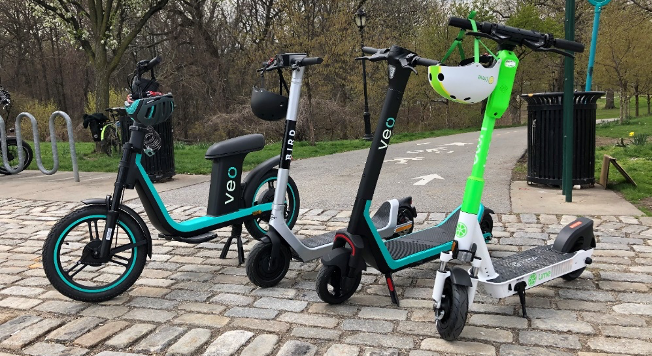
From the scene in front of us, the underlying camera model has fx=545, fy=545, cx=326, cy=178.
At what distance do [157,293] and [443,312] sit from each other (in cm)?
191

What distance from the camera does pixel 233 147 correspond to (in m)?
4.19

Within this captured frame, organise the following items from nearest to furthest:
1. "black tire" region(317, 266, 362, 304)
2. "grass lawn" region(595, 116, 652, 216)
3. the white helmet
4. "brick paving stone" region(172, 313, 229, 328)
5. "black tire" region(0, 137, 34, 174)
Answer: the white helmet, "brick paving stone" region(172, 313, 229, 328), "black tire" region(317, 266, 362, 304), "grass lawn" region(595, 116, 652, 216), "black tire" region(0, 137, 34, 174)

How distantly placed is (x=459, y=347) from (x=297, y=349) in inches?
31.2

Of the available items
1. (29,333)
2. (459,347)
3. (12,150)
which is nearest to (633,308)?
(459,347)

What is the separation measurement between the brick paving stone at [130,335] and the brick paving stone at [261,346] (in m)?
0.62

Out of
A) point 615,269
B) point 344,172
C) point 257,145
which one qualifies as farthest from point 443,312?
point 344,172

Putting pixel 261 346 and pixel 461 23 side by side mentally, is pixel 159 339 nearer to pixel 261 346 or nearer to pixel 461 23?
pixel 261 346

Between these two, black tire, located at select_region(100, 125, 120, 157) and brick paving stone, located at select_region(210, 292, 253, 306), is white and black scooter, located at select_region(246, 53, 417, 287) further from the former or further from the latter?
black tire, located at select_region(100, 125, 120, 157)

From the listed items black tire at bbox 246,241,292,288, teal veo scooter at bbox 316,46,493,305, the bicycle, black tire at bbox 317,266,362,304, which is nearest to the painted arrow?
black tire at bbox 246,241,292,288

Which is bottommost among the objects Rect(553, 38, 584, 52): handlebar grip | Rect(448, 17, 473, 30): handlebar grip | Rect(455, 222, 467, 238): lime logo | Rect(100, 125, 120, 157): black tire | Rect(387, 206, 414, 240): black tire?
Rect(387, 206, 414, 240): black tire

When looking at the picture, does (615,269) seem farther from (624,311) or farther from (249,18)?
(249,18)

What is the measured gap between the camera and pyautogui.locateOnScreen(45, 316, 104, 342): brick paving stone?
292 cm

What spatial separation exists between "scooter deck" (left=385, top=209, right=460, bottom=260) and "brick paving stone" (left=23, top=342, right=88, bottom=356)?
1.85 m

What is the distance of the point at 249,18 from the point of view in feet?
78.6
